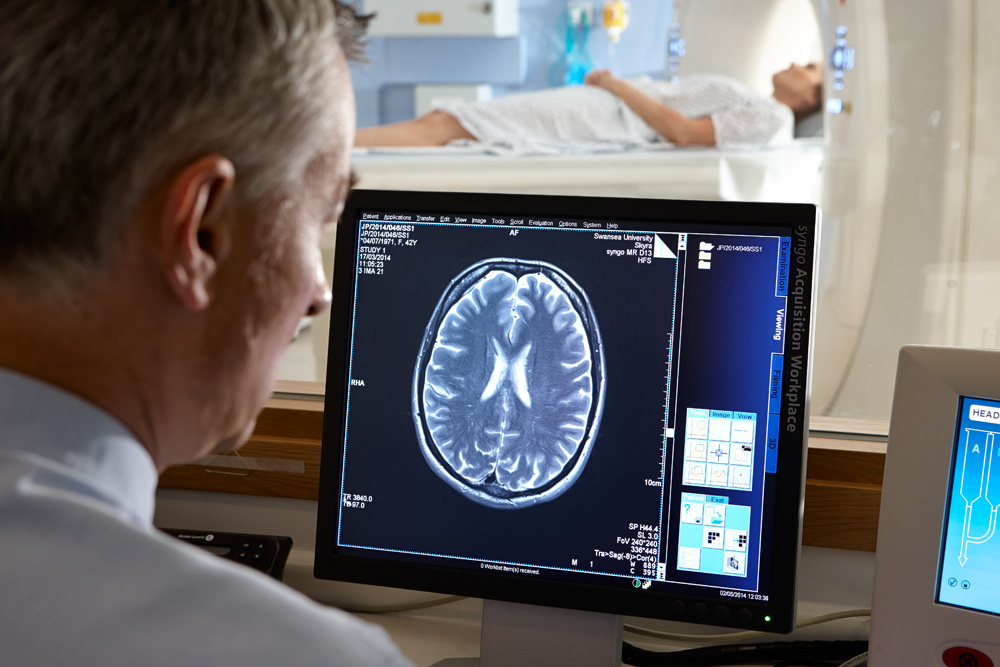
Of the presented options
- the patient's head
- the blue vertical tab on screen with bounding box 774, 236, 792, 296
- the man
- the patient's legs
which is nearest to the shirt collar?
the man

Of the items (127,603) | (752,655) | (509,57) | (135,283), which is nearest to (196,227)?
(135,283)

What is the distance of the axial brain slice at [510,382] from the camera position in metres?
0.89

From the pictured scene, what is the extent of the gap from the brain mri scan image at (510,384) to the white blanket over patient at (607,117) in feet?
6.71

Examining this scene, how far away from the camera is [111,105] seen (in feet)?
1.43

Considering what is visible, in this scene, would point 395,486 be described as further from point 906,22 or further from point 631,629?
point 906,22

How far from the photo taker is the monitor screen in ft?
2.61

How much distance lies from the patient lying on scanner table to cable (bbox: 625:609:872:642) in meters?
2.02

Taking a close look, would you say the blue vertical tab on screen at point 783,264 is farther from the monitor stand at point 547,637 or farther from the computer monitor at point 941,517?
the monitor stand at point 547,637

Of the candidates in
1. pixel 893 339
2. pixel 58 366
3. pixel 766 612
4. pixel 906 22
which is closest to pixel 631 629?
pixel 766 612

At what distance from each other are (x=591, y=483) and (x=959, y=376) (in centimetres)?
32

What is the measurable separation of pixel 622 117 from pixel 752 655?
7.72ft

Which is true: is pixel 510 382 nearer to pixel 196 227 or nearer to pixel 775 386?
pixel 775 386

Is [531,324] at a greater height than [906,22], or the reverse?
[906,22]

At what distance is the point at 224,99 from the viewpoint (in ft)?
1.49
